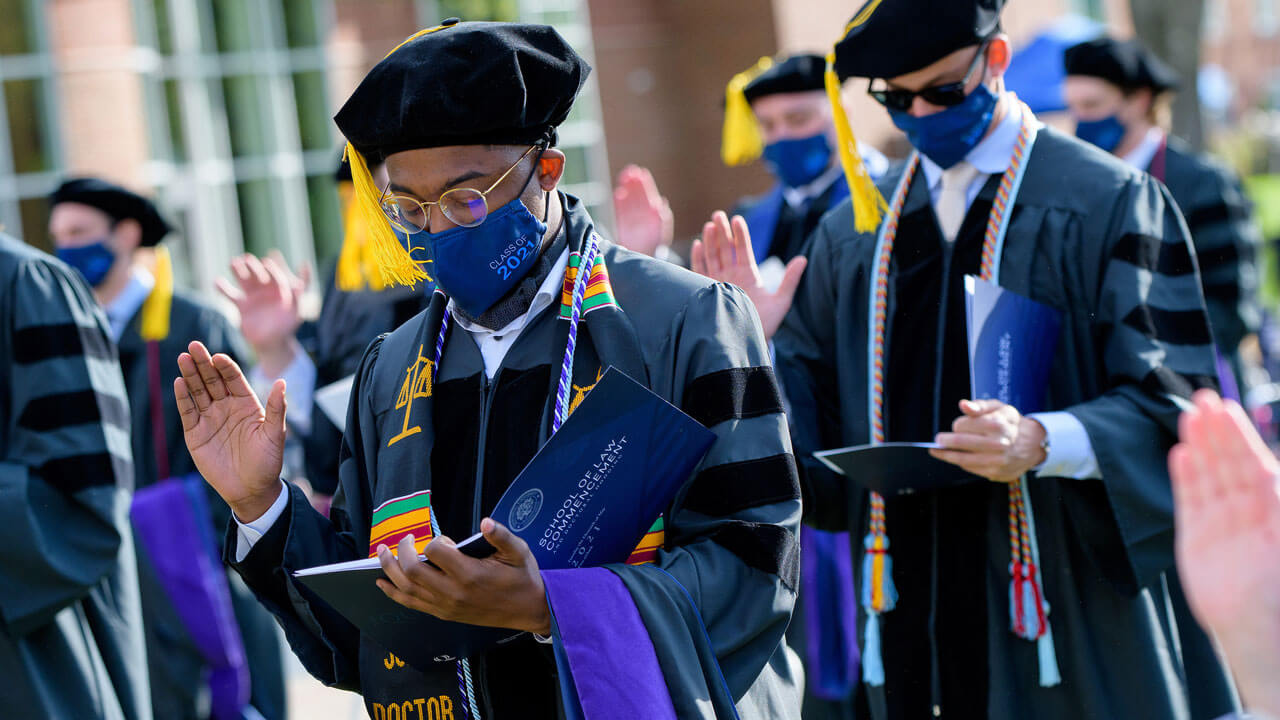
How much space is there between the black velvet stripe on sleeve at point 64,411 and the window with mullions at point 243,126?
12102mm

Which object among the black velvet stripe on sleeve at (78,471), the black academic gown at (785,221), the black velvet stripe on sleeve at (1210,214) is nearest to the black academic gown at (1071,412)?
the black academic gown at (785,221)

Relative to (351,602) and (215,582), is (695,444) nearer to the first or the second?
(351,602)

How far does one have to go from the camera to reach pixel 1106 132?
19.8 ft

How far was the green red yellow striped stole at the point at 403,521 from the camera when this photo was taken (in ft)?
7.88

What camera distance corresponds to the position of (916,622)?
3.33 m

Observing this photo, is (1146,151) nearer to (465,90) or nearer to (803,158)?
(803,158)

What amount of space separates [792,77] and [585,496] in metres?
3.76

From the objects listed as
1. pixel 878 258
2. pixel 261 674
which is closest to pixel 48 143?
pixel 261 674

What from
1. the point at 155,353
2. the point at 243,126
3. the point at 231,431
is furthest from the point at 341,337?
the point at 243,126

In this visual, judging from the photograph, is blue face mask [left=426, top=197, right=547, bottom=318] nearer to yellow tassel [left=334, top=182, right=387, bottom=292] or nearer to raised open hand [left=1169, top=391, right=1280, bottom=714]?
raised open hand [left=1169, top=391, right=1280, bottom=714]

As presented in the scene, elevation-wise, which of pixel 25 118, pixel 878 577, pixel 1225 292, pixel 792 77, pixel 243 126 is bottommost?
pixel 878 577

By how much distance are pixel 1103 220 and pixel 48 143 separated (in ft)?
44.7

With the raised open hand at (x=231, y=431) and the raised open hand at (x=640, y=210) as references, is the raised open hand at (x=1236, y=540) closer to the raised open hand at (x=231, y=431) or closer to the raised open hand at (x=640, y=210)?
the raised open hand at (x=231, y=431)

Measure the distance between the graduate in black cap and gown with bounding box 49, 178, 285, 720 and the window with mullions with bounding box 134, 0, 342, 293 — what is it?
9.67 metres
